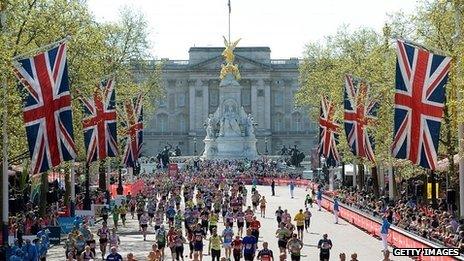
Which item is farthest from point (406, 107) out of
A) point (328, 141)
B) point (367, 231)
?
point (328, 141)

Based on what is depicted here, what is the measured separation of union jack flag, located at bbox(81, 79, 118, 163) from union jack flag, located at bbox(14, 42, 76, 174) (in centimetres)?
1197

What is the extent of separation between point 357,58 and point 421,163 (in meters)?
38.9

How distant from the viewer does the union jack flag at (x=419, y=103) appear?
29141 millimetres

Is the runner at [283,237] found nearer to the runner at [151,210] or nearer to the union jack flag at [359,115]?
the union jack flag at [359,115]

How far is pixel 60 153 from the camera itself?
30109 millimetres

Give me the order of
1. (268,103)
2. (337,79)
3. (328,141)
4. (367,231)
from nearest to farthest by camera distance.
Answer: (367,231) < (328,141) < (337,79) < (268,103)

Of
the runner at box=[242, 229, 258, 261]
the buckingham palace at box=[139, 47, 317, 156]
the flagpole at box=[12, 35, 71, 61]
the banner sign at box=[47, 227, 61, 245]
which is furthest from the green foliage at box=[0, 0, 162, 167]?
the buckingham palace at box=[139, 47, 317, 156]

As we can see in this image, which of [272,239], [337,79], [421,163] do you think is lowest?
[272,239]

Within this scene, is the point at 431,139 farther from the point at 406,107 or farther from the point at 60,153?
the point at 60,153

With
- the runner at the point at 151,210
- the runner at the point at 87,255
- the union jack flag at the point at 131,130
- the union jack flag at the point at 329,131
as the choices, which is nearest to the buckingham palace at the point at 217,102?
the union jack flag at the point at 131,130

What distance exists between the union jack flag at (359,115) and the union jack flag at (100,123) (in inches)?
414

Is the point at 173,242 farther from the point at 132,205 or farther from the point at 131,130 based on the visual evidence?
the point at 131,130

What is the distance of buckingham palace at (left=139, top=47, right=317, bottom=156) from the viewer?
16162 cm

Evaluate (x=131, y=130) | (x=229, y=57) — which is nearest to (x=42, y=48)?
(x=131, y=130)
